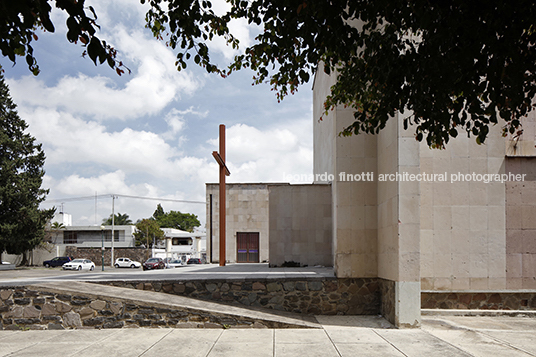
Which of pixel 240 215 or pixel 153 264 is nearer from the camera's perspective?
pixel 240 215

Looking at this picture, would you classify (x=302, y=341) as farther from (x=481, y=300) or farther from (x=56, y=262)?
(x=56, y=262)

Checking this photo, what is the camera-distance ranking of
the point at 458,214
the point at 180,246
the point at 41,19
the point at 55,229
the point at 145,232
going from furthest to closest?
the point at 180,246 < the point at 145,232 < the point at 55,229 < the point at 458,214 < the point at 41,19

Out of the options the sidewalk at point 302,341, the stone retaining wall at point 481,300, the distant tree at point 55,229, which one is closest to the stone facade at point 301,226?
the stone retaining wall at point 481,300

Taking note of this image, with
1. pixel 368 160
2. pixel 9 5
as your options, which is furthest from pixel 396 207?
pixel 9 5

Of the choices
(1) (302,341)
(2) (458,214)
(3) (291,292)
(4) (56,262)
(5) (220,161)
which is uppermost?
(5) (220,161)

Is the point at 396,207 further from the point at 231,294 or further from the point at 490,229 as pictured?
the point at 231,294

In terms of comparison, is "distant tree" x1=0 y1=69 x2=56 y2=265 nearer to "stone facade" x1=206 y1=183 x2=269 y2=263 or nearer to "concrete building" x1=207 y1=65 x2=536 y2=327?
"stone facade" x1=206 y1=183 x2=269 y2=263

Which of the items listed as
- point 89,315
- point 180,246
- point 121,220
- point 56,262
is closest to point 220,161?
point 89,315

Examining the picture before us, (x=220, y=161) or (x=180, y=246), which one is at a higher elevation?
(x=220, y=161)

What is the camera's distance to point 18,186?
4075 cm

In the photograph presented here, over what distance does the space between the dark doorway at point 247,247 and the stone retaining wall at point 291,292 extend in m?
16.2

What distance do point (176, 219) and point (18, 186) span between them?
69211 millimetres

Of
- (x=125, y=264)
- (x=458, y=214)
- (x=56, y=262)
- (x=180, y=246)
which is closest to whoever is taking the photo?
(x=458, y=214)

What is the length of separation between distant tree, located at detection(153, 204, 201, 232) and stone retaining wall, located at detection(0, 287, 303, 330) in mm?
98122
